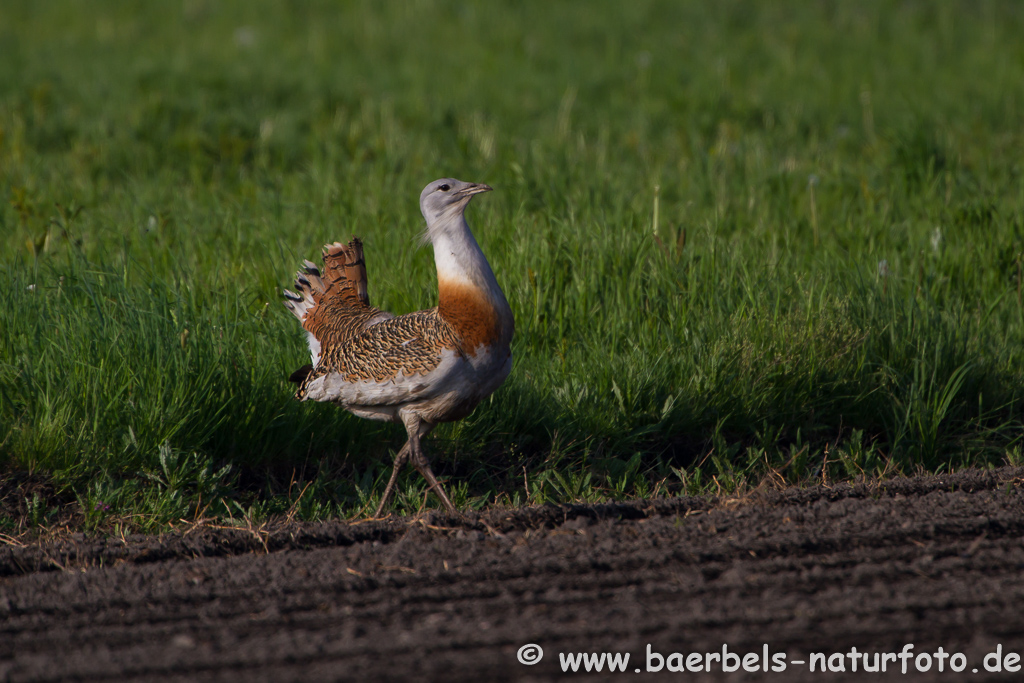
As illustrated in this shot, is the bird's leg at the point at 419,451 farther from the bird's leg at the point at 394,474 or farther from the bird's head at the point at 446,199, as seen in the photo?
the bird's head at the point at 446,199

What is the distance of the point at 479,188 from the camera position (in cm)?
386

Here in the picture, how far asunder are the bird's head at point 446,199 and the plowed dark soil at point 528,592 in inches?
44.5

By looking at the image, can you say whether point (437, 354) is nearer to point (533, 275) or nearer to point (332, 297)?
point (332, 297)

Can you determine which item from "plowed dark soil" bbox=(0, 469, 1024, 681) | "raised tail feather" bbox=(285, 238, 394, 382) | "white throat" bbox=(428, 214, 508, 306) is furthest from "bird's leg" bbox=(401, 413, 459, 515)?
"raised tail feather" bbox=(285, 238, 394, 382)

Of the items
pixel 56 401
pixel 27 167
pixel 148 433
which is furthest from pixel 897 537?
pixel 27 167

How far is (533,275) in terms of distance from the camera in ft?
16.3

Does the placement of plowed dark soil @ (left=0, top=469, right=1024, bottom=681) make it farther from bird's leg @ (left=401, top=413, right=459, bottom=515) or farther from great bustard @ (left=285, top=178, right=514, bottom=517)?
great bustard @ (left=285, top=178, right=514, bottom=517)

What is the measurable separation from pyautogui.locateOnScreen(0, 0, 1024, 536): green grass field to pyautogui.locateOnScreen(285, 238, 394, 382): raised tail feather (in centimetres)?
21

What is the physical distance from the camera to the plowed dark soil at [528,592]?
255 centimetres

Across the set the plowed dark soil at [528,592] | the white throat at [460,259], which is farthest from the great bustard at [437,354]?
the plowed dark soil at [528,592]

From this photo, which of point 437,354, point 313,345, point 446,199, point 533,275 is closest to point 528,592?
point 437,354

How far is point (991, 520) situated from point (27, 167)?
6126mm

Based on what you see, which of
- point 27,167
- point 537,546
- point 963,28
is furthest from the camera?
point 963,28

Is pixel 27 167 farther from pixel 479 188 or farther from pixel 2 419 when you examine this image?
pixel 479 188
